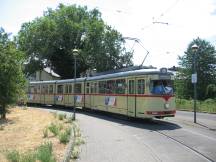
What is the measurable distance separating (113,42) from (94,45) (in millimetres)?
3121

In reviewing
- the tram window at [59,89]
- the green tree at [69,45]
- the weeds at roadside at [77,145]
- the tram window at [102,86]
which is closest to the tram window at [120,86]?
the tram window at [102,86]

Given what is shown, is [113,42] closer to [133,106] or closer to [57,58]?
[57,58]

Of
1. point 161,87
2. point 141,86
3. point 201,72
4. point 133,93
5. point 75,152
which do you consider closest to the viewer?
point 75,152

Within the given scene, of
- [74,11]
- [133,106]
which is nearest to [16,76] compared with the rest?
[133,106]

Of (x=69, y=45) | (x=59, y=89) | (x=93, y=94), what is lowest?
(x=93, y=94)

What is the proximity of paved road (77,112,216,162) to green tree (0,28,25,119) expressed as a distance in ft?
30.4

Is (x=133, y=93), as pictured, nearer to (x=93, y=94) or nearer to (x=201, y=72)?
(x=93, y=94)

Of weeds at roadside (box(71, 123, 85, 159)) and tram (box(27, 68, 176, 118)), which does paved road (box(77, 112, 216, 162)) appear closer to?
weeds at roadside (box(71, 123, 85, 159))

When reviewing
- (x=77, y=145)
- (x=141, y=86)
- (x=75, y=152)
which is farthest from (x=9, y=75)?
(x=75, y=152)

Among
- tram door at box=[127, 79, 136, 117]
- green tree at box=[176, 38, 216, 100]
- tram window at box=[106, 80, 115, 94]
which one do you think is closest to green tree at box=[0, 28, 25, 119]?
tram window at box=[106, 80, 115, 94]

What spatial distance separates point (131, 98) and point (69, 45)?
42080 mm

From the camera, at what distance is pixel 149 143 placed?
15.2m

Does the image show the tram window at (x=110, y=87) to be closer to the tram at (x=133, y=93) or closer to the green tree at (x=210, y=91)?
the tram at (x=133, y=93)

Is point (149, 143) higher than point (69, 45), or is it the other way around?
point (69, 45)
